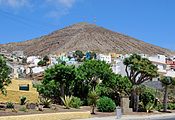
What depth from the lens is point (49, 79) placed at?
4412 cm

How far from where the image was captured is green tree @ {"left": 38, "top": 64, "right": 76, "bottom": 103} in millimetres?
42406

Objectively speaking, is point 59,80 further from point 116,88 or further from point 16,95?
point 116,88

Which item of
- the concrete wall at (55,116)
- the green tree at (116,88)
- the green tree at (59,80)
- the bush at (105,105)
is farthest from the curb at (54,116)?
the green tree at (59,80)

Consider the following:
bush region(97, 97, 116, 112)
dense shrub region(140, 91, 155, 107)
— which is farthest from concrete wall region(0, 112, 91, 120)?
dense shrub region(140, 91, 155, 107)

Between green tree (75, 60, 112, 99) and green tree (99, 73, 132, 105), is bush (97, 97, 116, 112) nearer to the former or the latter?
green tree (99, 73, 132, 105)

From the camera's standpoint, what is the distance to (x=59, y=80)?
4303 cm

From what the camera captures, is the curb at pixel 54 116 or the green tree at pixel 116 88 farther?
the green tree at pixel 116 88

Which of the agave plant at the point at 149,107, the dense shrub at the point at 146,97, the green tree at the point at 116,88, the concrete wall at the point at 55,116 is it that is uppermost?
the green tree at the point at 116,88

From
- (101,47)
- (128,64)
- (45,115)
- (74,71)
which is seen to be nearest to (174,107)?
(128,64)

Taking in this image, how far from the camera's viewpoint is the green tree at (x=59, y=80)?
42406 mm

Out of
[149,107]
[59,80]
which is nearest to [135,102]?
[149,107]

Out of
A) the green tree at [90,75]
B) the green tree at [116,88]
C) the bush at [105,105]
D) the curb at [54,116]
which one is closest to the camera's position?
the curb at [54,116]

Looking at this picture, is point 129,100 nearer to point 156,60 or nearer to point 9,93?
point 9,93

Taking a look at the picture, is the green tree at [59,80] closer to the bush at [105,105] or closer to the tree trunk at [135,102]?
the bush at [105,105]
